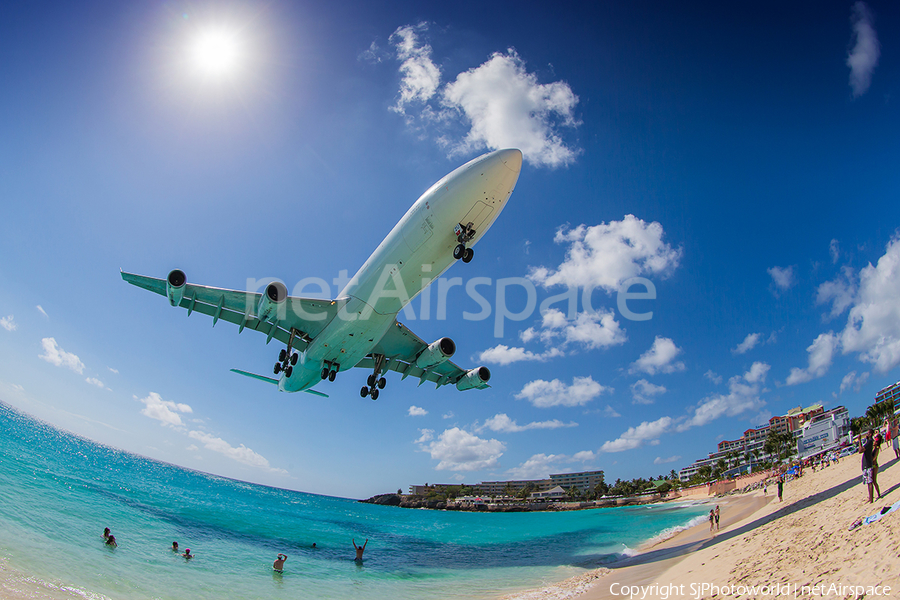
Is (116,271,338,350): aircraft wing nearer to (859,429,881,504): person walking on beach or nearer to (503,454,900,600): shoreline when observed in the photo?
(503,454,900,600): shoreline

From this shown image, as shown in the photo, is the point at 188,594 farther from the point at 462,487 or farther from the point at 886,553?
the point at 462,487

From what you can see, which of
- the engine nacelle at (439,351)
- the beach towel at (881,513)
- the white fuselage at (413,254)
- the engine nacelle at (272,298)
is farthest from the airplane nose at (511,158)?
the beach towel at (881,513)

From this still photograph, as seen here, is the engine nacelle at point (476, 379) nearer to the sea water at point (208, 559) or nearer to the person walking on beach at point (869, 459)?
the sea water at point (208, 559)

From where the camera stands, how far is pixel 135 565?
65.2 feet

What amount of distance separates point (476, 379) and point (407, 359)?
471 cm

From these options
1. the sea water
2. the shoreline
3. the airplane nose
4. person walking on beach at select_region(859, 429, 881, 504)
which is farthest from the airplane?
person walking on beach at select_region(859, 429, 881, 504)

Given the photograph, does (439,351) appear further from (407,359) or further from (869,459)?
(869,459)

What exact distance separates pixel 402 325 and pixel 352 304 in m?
5.51

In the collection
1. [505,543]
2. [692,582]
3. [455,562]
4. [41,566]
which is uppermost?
[692,582]

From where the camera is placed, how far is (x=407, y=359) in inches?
955

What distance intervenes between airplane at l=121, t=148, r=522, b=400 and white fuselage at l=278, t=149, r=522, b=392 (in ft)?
0.12

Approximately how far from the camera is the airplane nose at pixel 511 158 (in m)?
13.1

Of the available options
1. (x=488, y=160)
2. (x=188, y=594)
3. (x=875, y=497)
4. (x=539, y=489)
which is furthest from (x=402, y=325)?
(x=539, y=489)

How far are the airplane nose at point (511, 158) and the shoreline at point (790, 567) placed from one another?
514 inches
